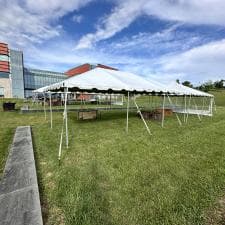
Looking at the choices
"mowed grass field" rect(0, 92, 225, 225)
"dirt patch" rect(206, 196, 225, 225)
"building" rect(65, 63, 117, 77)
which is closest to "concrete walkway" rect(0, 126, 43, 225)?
"mowed grass field" rect(0, 92, 225, 225)

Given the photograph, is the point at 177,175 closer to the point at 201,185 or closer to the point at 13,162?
→ the point at 201,185

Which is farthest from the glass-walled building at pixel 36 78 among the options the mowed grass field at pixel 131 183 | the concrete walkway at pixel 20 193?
the concrete walkway at pixel 20 193

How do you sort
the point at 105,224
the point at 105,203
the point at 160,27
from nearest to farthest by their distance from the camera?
the point at 105,224 < the point at 105,203 < the point at 160,27

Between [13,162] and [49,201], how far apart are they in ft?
6.39

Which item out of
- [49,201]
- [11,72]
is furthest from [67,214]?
[11,72]

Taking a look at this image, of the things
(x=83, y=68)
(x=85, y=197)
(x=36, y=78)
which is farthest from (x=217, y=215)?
(x=36, y=78)

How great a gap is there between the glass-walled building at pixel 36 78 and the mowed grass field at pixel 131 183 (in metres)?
51.6

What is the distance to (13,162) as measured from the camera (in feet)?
13.1

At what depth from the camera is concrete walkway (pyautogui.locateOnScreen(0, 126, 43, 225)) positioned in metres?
2.16

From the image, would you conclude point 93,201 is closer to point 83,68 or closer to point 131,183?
point 131,183

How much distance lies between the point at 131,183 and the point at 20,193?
1.90 meters

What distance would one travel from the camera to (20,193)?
2730 millimetres

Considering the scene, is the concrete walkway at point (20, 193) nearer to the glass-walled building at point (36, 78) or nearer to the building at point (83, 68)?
the building at point (83, 68)

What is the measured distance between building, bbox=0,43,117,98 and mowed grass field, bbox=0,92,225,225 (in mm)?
48188
